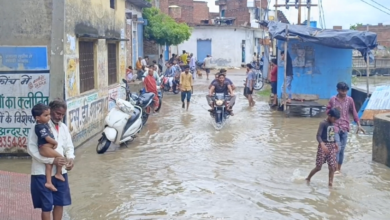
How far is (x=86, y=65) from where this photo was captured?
1109cm

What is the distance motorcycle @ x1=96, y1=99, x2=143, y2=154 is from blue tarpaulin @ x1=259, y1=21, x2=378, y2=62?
5.67 meters

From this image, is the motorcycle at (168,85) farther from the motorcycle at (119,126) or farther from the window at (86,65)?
the motorcycle at (119,126)

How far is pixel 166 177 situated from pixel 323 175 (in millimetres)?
2549

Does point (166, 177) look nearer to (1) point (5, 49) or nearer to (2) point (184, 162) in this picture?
(2) point (184, 162)

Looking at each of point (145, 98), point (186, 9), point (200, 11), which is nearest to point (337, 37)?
point (145, 98)

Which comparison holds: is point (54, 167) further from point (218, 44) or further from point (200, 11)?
point (200, 11)

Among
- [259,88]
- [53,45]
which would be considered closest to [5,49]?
[53,45]

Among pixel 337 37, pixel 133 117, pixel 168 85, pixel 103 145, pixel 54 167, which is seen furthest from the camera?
pixel 168 85

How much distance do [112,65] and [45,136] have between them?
896 centimetres

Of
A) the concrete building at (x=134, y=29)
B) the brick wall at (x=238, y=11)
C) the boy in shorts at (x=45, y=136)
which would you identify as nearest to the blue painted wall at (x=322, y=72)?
the concrete building at (x=134, y=29)

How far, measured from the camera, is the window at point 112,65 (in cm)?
1343

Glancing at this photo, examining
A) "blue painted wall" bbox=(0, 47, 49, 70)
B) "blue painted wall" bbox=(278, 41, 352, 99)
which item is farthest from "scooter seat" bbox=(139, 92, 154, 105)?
"blue painted wall" bbox=(278, 41, 352, 99)

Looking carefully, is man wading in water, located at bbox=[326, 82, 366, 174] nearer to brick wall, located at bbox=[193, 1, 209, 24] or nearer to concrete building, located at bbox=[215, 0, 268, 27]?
concrete building, located at bbox=[215, 0, 268, 27]

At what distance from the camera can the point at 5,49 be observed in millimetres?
9031
